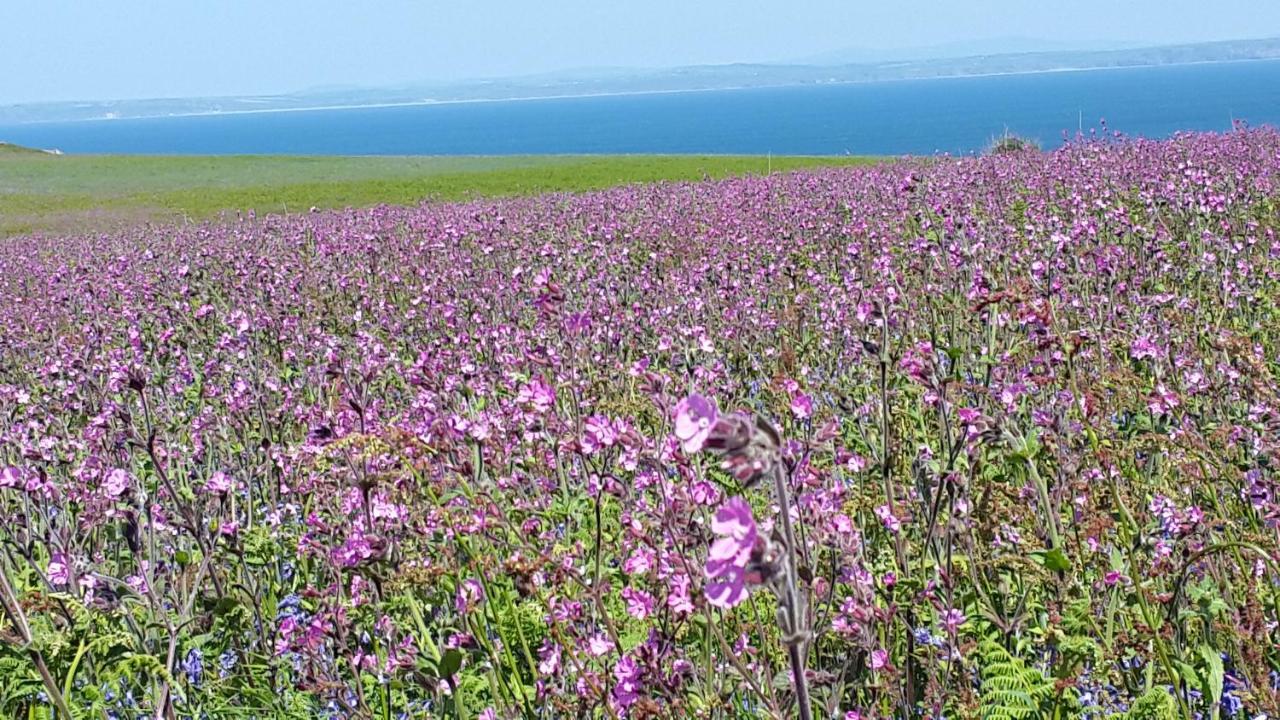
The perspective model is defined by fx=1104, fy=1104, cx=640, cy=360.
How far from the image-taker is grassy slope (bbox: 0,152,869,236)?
34625 millimetres

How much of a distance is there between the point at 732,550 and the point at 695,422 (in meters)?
0.18

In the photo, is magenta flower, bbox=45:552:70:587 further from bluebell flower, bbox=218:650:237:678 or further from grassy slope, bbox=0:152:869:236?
grassy slope, bbox=0:152:869:236

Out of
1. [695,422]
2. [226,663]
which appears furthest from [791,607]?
[226,663]

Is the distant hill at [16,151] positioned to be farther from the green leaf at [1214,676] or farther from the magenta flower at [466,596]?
the green leaf at [1214,676]

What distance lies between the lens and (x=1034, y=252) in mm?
7805

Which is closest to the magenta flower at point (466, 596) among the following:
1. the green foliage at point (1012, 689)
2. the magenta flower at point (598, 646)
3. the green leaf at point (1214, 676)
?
the magenta flower at point (598, 646)

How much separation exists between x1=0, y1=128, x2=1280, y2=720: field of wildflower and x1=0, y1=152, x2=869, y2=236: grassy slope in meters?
24.9

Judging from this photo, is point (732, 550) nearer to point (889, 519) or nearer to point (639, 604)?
point (639, 604)

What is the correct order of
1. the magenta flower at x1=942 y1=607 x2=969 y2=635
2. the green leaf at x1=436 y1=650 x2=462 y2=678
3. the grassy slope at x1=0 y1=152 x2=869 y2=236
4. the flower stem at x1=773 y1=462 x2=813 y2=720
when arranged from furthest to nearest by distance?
the grassy slope at x1=0 y1=152 x2=869 y2=236
the magenta flower at x1=942 y1=607 x2=969 y2=635
the green leaf at x1=436 y1=650 x2=462 y2=678
the flower stem at x1=773 y1=462 x2=813 y2=720

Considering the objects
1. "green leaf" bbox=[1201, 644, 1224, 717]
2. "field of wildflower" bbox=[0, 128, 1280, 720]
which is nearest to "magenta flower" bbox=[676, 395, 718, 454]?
"field of wildflower" bbox=[0, 128, 1280, 720]

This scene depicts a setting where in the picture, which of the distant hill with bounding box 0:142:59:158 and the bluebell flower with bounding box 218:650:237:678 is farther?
the distant hill with bounding box 0:142:59:158

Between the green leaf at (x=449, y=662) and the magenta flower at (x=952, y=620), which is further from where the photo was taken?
the magenta flower at (x=952, y=620)

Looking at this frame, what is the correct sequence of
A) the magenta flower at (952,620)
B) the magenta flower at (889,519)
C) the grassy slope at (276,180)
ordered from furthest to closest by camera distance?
1. the grassy slope at (276,180)
2. the magenta flower at (889,519)
3. the magenta flower at (952,620)

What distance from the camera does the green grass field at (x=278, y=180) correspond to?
34.3 m
